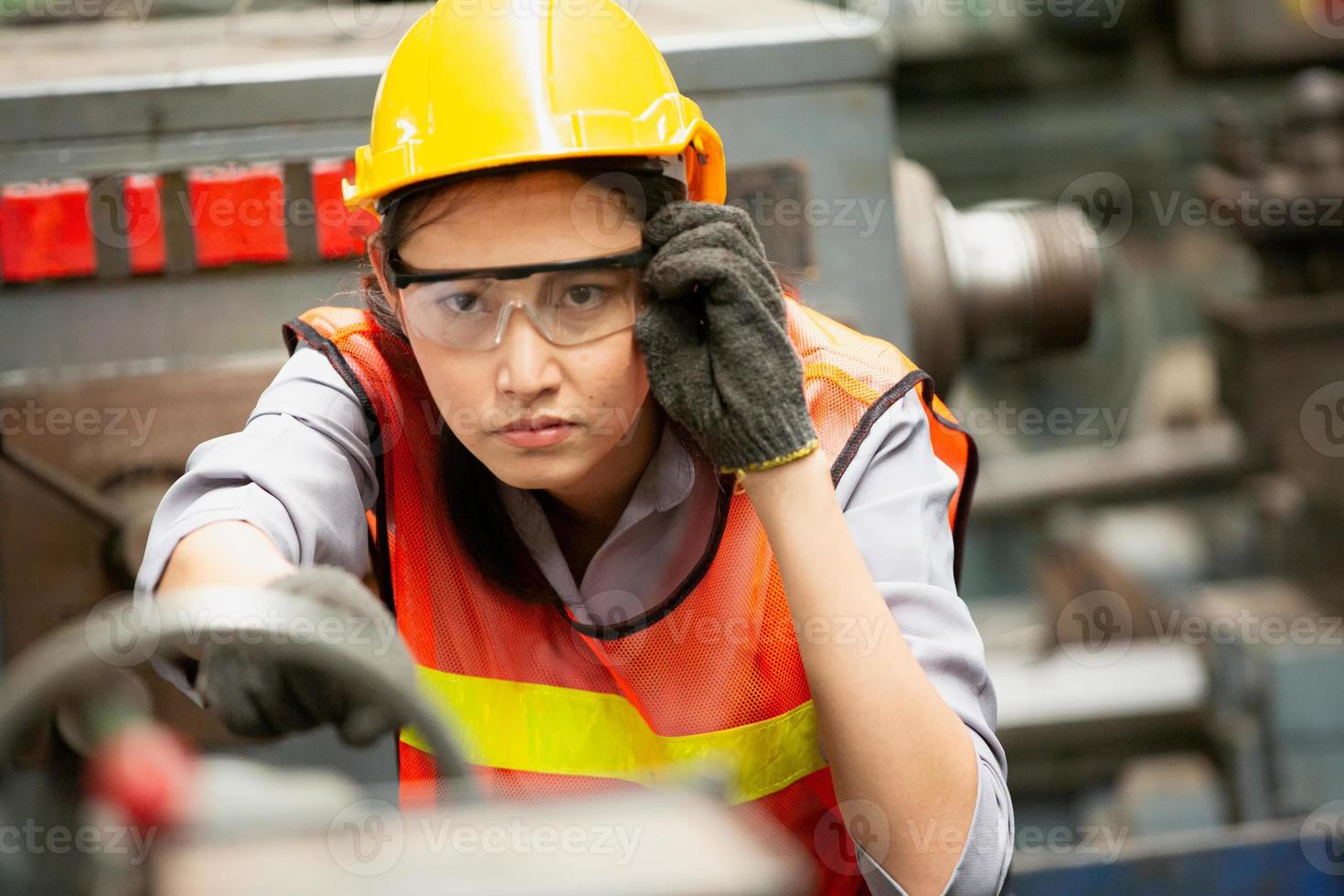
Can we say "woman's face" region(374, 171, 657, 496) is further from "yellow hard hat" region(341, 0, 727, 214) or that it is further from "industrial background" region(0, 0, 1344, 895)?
"industrial background" region(0, 0, 1344, 895)

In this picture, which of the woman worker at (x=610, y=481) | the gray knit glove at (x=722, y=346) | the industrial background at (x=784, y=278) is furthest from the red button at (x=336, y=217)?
the gray knit glove at (x=722, y=346)

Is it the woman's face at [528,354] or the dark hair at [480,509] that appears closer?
the woman's face at [528,354]

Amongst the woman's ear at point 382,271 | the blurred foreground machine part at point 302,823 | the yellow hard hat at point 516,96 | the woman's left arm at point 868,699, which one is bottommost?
the woman's left arm at point 868,699

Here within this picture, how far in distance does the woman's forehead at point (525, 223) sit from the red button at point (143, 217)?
0.65 meters

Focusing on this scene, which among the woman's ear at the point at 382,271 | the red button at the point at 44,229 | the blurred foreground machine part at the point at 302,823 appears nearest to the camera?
the blurred foreground machine part at the point at 302,823

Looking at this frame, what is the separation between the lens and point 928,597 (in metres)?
1.07

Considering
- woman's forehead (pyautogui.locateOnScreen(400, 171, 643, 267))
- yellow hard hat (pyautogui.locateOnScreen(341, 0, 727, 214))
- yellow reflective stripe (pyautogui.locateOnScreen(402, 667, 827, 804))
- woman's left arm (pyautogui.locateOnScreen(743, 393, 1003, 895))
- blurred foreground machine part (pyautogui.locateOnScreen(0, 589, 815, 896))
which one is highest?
yellow hard hat (pyautogui.locateOnScreen(341, 0, 727, 214))

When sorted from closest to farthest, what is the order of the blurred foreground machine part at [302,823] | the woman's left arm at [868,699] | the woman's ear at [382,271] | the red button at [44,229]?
the blurred foreground machine part at [302,823]
the woman's left arm at [868,699]
the woman's ear at [382,271]
the red button at [44,229]

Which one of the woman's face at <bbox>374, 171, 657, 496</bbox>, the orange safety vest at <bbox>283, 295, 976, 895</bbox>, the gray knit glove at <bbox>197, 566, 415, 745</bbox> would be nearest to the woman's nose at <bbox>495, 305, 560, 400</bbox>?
the woman's face at <bbox>374, 171, 657, 496</bbox>

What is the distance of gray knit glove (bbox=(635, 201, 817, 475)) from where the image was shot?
3.30 ft

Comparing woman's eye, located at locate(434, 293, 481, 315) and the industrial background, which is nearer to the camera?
woman's eye, located at locate(434, 293, 481, 315)

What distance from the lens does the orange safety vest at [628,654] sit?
116cm

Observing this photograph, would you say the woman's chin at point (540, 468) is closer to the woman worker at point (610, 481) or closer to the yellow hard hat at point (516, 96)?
the woman worker at point (610, 481)

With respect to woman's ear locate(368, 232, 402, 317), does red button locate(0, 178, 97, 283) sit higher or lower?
lower
